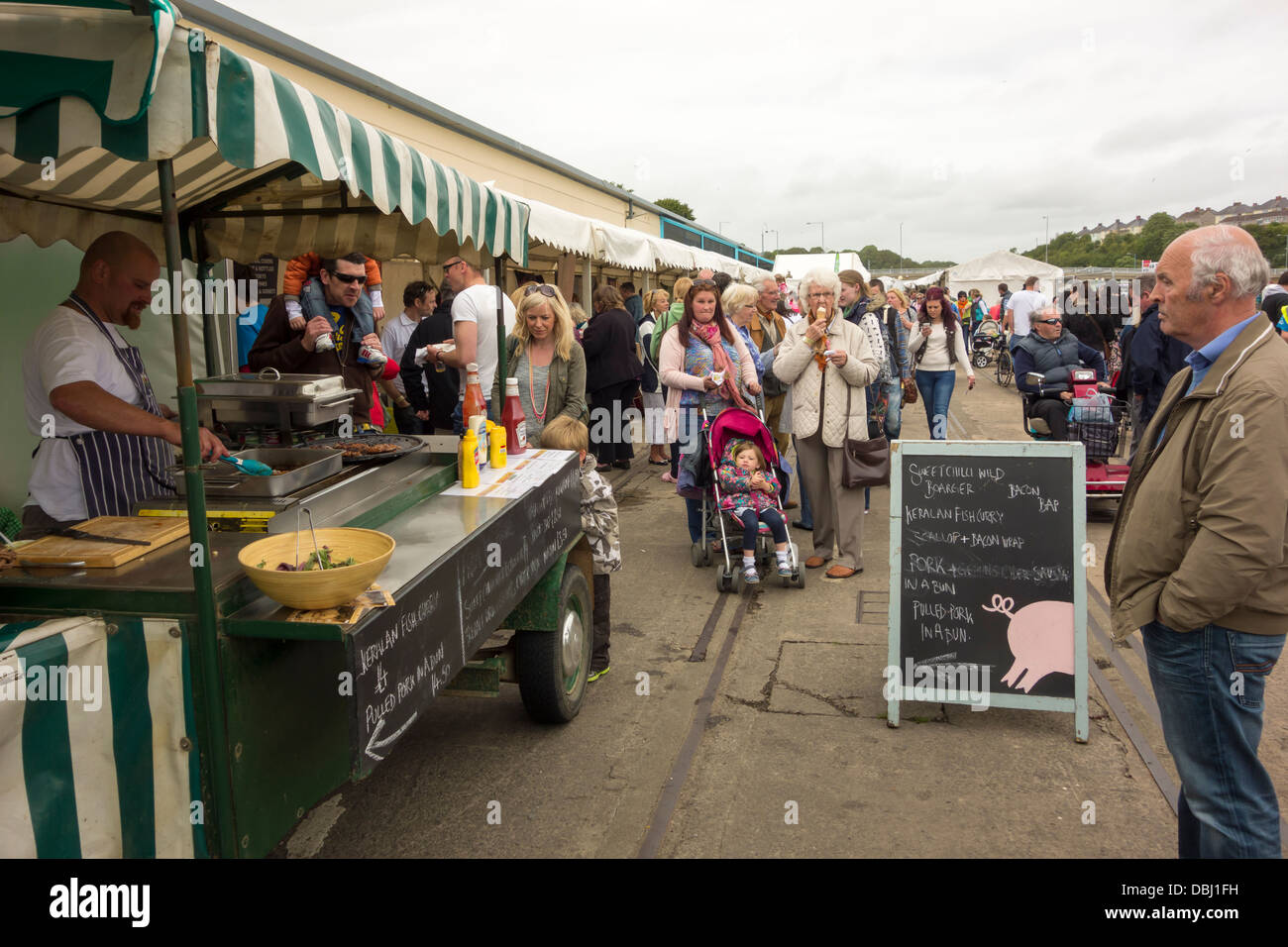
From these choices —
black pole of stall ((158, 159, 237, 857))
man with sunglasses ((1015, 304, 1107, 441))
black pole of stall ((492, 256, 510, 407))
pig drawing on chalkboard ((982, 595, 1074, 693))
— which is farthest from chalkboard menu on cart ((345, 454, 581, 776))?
man with sunglasses ((1015, 304, 1107, 441))

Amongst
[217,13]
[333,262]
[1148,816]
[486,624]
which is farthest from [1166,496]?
[217,13]

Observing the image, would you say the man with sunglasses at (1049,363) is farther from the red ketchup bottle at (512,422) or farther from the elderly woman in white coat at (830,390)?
the red ketchup bottle at (512,422)

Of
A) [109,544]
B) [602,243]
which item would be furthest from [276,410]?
[602,243]

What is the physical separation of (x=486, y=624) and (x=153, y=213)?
10.4 ft

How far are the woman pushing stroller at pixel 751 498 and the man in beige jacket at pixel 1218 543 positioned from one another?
11.6ft

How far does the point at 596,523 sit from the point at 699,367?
7.60 ft

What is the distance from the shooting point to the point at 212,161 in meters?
4.07

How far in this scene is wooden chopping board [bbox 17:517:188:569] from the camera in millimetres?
2430

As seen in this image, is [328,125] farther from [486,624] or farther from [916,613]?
[916,613]

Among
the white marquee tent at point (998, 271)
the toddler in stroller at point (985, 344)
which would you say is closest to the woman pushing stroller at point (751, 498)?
the toddler in stroller at point (985, 344)

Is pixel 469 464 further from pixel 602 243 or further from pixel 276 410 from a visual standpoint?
pixel 602 243

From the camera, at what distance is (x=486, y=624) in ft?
10.8

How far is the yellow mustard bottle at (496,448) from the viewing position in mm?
4336

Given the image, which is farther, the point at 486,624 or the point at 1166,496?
the point at 486,624
